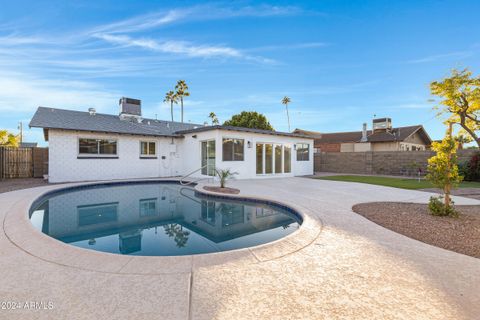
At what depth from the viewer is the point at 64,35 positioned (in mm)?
10938

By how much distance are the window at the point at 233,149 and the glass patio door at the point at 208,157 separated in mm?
767

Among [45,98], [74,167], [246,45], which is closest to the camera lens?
[74,167]

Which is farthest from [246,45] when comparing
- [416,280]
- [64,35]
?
[416,280]

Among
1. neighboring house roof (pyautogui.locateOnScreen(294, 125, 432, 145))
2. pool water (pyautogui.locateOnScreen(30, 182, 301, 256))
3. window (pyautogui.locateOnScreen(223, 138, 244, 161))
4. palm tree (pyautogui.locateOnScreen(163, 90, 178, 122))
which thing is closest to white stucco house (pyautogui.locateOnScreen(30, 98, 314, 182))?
window (pyautogui.locateOnScreen(223, 138, 244, 161))

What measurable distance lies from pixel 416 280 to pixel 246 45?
14526mm

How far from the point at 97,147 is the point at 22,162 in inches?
224

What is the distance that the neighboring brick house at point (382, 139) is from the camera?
26.1m

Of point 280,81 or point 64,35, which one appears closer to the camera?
point 64,35

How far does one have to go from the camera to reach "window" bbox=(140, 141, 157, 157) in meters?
→ 15.4

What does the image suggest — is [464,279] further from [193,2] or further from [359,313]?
Result: [193,2]

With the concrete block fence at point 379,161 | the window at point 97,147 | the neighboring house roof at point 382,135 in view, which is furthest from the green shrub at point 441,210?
the neighboring house roof at point 382,135

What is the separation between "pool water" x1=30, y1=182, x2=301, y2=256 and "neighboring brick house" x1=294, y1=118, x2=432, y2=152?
774 inches

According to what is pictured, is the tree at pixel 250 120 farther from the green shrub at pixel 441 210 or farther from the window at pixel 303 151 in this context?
the green shrub at pixel 441 210

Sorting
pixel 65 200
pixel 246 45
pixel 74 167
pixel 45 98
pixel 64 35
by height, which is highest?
pixel 246 45
